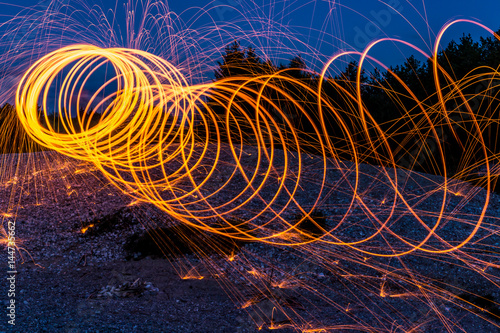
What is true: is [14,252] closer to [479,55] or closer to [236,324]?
[236,324]

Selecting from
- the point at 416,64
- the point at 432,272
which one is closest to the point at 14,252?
the point at 432,272

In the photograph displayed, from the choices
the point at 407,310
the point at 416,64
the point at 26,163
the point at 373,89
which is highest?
the point at 416,64

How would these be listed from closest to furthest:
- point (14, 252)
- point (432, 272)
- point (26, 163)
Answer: point (432, 272) → point (14, 252) → point (26, 163)

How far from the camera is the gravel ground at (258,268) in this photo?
623 cm

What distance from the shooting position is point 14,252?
29.7 ft

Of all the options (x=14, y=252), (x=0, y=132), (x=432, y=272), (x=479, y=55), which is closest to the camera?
(x=432, y=272)

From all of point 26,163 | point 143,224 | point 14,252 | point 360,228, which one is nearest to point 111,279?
point 143,224

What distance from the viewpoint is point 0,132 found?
26.5m

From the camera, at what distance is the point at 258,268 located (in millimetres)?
8344

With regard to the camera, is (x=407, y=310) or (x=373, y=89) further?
(x=373, y=89)

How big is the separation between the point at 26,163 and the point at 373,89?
19.1 m

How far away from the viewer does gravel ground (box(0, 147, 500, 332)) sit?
6.23m

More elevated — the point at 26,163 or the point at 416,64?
the point at 416,64

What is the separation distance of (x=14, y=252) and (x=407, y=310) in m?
8.85
